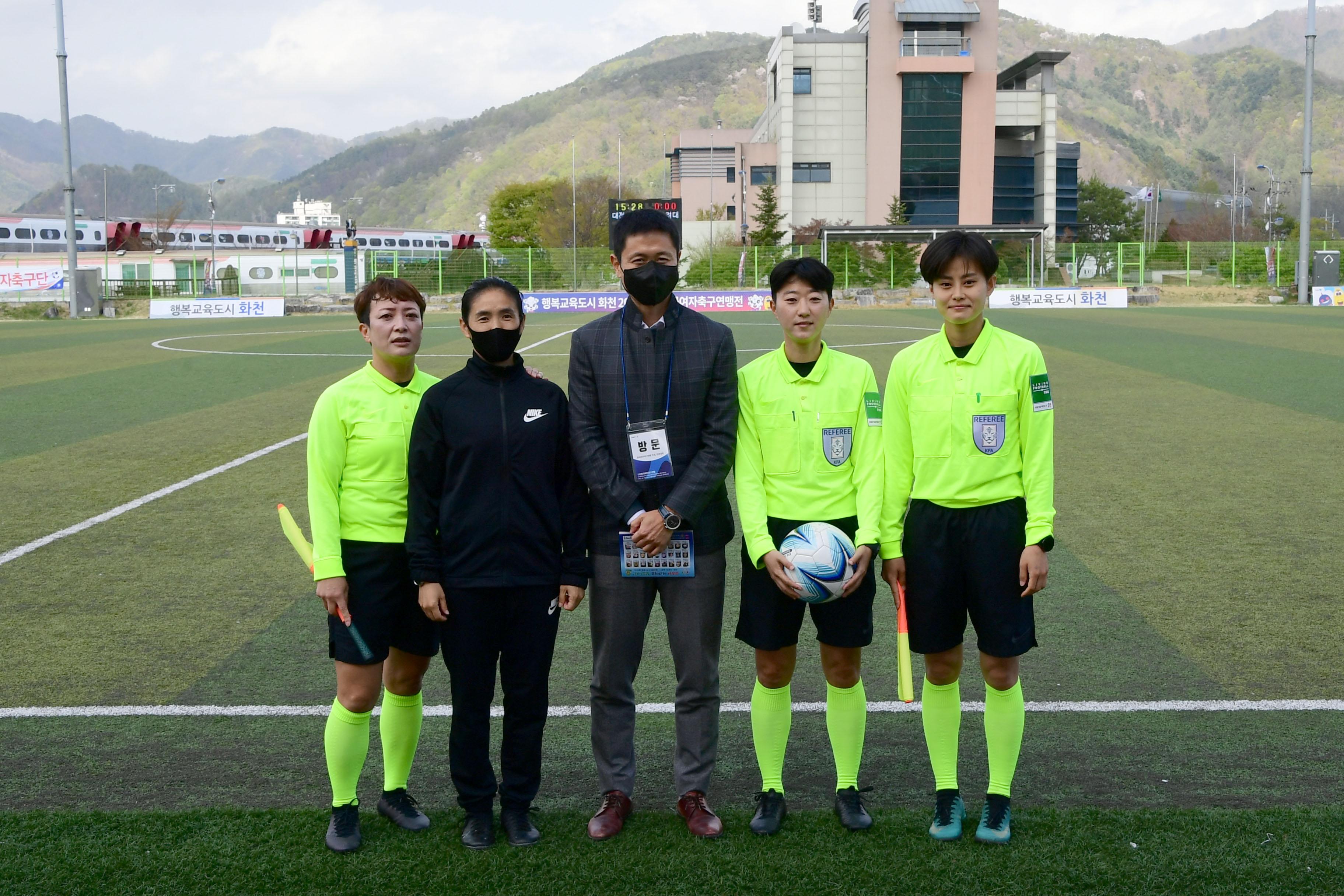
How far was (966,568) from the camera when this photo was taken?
3.55 metres

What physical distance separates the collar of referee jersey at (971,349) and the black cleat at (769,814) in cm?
146

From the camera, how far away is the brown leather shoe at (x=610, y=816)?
3564 mm

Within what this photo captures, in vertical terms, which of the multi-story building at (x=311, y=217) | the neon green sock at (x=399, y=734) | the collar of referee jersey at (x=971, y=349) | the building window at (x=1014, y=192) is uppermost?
the multi-story building at (x=311, y=217)

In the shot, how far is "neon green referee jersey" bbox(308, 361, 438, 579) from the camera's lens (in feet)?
11.6

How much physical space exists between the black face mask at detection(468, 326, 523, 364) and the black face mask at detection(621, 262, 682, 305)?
37cm

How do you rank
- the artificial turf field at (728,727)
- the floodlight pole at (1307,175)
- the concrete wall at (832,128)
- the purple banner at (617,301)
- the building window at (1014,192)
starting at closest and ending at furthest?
1. the artificial turf field at (728,727)
2. the floodlight pole at (1307,175)
3. the purple banner at (617,301)
4. the concrete wall at (832,128)
5. the building window at (1014,192)

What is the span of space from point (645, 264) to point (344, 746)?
5.74 ft

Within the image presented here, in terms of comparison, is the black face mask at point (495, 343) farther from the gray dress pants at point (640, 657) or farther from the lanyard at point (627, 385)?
the gray dress pants at point (640, 657)

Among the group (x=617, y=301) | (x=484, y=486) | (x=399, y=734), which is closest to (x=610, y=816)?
(x=399, y=734)

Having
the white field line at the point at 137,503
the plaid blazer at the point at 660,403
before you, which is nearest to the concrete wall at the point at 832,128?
the white field line at the point at 137,503

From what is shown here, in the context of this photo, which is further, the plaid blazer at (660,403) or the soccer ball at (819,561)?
the plaid blazer at (660,403)

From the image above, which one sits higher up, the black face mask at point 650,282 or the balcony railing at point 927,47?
the balcony railing at point 927,47

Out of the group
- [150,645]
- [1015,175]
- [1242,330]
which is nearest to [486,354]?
[150,645]

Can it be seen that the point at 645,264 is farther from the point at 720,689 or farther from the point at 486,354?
the point at 720,689
